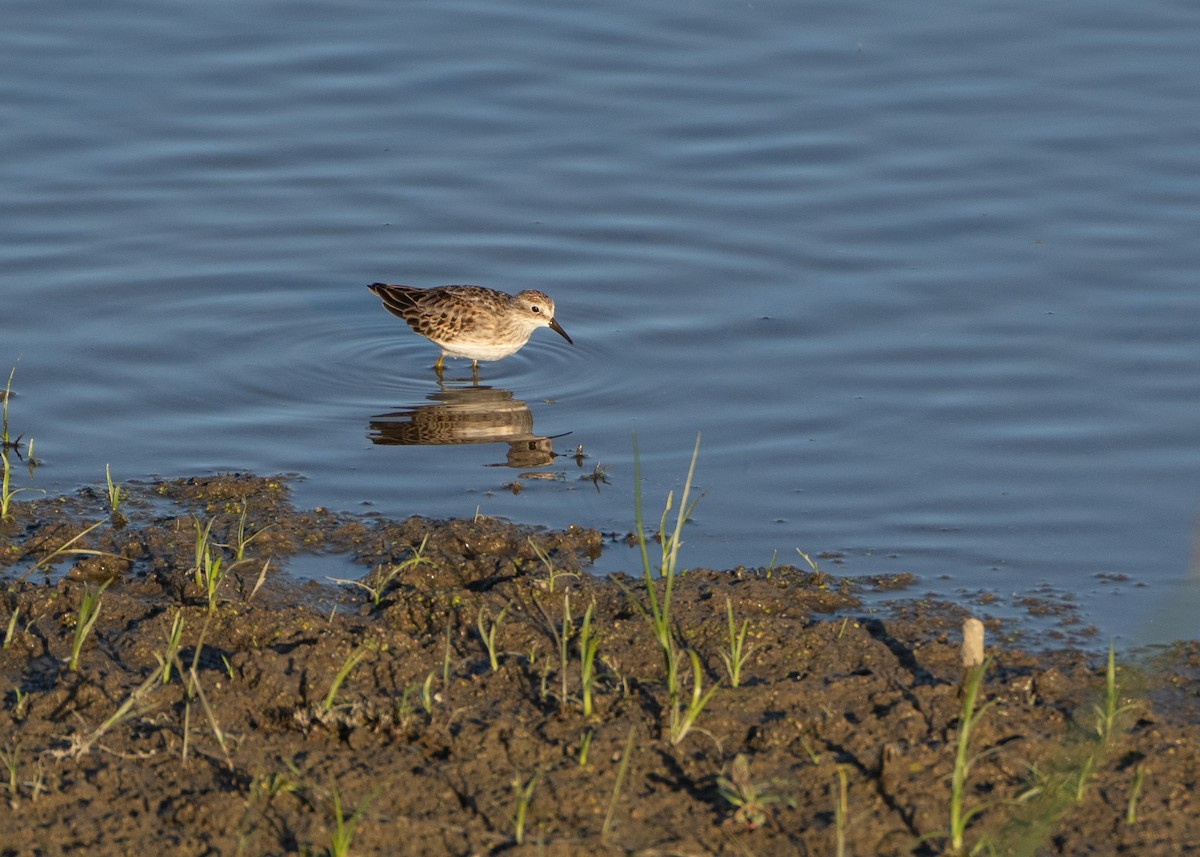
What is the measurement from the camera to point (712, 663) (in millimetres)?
5965

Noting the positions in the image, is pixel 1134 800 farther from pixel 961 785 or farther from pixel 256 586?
pixel 256 586

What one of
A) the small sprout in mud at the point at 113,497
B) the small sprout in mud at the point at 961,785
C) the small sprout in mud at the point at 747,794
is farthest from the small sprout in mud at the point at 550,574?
the small sprout in mud at the point at 113,497

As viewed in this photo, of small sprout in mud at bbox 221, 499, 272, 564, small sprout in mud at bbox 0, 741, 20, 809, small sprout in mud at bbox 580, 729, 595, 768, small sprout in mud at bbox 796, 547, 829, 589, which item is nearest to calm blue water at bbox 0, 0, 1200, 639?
small sprout in mud at bbox 796, 547, 829, 589

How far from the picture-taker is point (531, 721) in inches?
214

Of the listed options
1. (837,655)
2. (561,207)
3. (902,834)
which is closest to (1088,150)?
(561,207)

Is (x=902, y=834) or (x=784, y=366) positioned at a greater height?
(x=784, y=366)

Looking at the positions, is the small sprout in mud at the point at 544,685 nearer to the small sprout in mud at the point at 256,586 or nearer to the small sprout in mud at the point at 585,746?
the small sprout in mud at the point at 585,746

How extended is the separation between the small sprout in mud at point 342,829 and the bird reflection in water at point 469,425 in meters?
4.10

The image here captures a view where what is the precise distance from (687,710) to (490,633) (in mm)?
860

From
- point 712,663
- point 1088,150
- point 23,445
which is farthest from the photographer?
point 1088,150

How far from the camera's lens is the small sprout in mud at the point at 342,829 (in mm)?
4586

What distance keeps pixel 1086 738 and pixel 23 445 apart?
5844mm

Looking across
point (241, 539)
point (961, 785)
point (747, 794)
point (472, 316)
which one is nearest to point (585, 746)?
point (747, 794)

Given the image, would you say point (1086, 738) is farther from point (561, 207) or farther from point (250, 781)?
point (561, 207)
